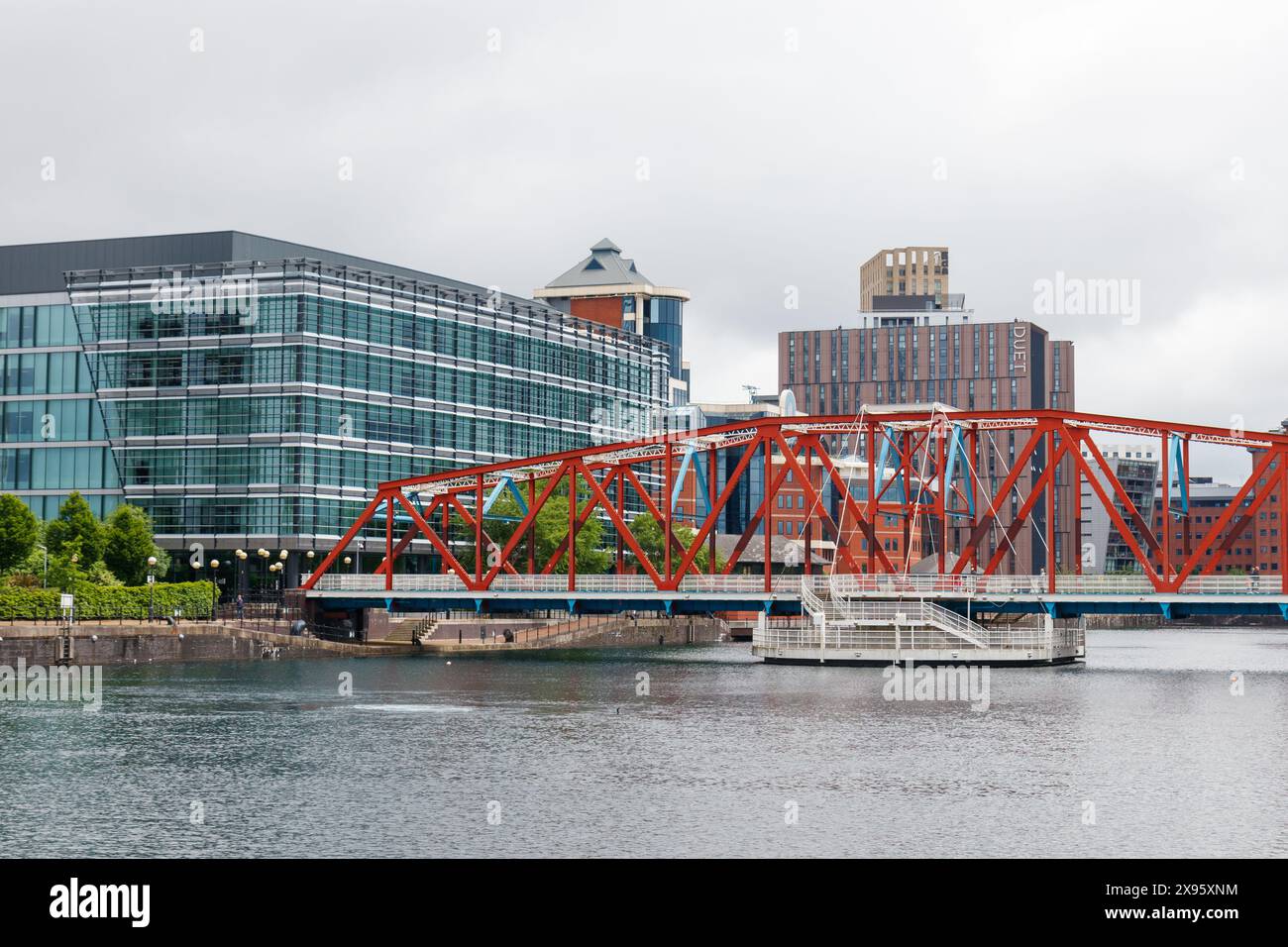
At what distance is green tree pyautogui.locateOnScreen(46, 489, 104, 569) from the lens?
118m

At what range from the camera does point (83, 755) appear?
181ft

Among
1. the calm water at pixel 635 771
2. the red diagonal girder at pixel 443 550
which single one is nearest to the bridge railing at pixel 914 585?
the red diagonal girder at pixel 443 550

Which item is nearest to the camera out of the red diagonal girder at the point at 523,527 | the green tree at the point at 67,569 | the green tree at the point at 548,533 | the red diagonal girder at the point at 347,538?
the green tree at the point at 67,569

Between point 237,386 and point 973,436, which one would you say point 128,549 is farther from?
point 973,436

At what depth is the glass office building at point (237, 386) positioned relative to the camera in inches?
5458

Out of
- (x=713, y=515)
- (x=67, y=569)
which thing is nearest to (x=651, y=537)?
(x=713, y=515)
